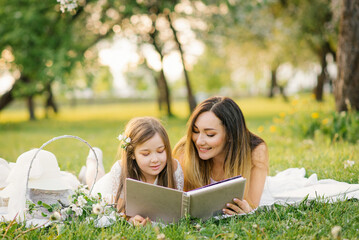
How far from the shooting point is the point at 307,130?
6.52m

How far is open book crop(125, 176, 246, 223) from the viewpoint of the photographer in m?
2.45

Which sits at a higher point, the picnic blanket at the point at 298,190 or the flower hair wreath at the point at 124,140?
the flower hair wreath at the point at 124,140

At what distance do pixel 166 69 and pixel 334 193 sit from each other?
37.9 feet

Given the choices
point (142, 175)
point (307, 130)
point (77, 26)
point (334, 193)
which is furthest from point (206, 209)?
point (77, 26)

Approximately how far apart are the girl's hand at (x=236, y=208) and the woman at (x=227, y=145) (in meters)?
0.28

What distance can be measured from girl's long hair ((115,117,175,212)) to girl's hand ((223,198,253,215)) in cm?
58

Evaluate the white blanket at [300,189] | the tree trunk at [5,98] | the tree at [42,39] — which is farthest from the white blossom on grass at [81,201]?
the tree trunk at [5,98]

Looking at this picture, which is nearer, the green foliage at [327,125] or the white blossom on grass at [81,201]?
the white blossom on grass at [81,201]

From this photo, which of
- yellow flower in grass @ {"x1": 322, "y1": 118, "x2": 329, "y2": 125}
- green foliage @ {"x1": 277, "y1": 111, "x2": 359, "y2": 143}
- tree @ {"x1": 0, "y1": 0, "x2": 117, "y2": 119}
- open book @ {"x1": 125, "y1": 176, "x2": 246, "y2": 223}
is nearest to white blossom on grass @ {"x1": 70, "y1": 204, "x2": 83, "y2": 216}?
open book @ {"x1": 125, "y1": 176, "x2": 246, "y2": 223}

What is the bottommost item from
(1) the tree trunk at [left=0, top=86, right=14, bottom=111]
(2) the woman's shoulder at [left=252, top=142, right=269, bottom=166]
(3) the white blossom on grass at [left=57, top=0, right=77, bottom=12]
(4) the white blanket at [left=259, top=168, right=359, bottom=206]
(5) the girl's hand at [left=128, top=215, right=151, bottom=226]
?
(4) the white blanket at [left=259, top=168, right=359, bottom=206]

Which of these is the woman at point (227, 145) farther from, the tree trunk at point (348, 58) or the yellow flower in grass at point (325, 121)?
the tree trunk at point (348, 58)

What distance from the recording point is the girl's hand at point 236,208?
2.75 metres

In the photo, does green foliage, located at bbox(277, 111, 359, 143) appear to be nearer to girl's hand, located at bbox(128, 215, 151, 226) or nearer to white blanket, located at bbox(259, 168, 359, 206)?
white blanket, located at bbox(259, 168, 359, 206)

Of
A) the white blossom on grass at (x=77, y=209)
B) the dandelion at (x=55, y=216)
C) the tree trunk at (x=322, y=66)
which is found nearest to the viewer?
the dandelion at (x=55, y=216)
